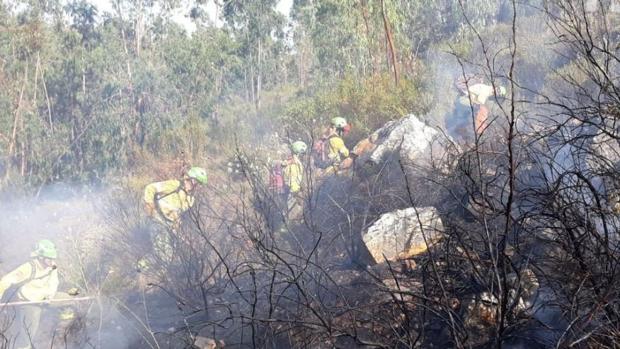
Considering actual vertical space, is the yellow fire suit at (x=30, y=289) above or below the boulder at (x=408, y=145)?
below

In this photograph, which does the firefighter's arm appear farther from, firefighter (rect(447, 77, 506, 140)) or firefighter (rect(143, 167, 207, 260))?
firefighter (rect(447, 77, 506, 140))

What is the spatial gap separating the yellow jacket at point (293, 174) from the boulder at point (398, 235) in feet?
10.1

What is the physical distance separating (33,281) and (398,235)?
4.96 metres

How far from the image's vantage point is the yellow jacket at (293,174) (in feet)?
30.7

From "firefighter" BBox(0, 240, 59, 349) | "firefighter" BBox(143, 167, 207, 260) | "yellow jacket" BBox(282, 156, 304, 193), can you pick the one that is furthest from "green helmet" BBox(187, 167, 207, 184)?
"firefighter" BBox(0, 240, 59, 349)

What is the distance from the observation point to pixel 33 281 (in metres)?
7.64

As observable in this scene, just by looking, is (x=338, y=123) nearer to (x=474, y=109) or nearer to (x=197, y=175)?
(x=474, y=109)

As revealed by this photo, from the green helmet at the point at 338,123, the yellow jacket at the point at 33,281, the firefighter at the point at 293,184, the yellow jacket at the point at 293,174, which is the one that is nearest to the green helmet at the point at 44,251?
the yellow jacket at the point at 33,281

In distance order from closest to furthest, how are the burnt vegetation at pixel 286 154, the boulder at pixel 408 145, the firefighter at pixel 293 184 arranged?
the burnt vegetation at pixel 286 154 < the boulder at pixel 408 145 < the firefighter at pixel 293 184

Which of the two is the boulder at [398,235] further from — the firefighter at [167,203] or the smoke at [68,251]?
the firefighter at [167,203]

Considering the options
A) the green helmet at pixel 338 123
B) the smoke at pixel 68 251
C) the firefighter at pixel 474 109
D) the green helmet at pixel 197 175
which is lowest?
the smoke at pixel 68 251

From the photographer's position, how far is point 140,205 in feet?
37.0

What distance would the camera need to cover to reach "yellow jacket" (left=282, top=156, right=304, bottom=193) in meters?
9.36

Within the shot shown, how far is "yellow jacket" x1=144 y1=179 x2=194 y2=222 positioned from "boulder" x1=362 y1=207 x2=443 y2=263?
350 cm
